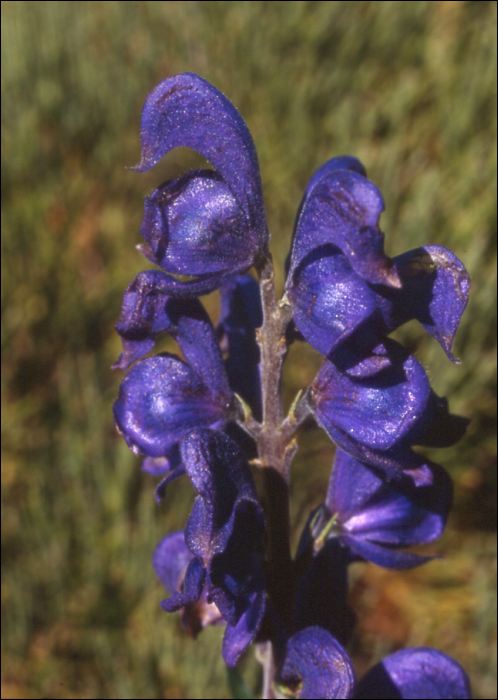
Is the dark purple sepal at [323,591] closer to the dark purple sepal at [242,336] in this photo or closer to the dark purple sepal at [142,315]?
the dark purple sepal at [242,336]

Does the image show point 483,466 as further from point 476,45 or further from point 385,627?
point 476,45

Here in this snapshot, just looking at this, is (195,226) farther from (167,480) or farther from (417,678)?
(417,678)

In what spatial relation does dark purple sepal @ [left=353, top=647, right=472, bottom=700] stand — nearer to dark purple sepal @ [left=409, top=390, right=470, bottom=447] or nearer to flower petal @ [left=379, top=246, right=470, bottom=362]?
dark purple sepal @ [left=409, top=390, right=470, bottom=447]

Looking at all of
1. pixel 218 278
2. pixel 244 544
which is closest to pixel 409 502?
pixel 244 544

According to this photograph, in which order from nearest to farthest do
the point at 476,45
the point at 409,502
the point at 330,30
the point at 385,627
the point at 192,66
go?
the point at 409,502, the point at 385,627, the point at 476,45, the point at 330,30, the point at 192,66

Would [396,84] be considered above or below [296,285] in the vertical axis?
above

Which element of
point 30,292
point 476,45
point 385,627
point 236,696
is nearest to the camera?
point 236,696

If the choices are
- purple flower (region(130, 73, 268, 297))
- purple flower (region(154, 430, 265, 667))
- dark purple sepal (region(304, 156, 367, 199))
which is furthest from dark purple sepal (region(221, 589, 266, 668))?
dark purple sepal (region(304, 156, 367, 199))

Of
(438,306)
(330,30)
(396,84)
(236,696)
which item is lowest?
(236,696)
